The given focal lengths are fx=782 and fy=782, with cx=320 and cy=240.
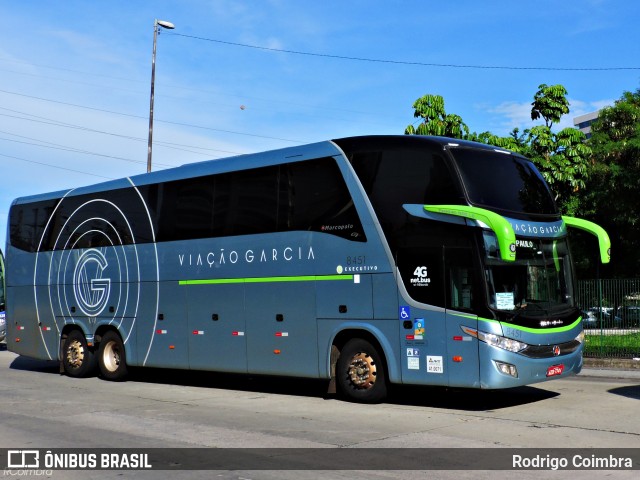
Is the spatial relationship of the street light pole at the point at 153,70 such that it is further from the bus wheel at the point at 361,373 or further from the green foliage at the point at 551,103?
the bus wheel at the point at 361,373

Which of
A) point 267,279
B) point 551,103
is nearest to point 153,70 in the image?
point 551,103

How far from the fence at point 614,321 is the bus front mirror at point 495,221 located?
978cm

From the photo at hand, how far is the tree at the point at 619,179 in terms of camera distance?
29859 mm

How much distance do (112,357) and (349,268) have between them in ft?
25.1

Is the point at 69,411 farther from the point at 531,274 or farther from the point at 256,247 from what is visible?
the point at 531,274

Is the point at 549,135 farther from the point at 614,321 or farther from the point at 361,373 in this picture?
the point at 361,373

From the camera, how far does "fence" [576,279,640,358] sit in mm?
20312

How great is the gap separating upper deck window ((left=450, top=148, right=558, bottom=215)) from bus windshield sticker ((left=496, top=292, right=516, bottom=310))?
1.34 metres

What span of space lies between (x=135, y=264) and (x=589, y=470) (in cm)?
1182

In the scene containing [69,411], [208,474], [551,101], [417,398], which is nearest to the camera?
[208,474]

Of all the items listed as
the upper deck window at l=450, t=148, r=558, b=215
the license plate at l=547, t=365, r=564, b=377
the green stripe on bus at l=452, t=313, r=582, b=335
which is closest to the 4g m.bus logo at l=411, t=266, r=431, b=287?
the green stripe on bus at l=452, t=313, r=582, b=335

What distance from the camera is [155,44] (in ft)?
111

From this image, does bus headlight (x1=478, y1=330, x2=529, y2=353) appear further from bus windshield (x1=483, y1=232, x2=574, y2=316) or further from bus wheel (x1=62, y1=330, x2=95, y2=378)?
bus wheel (x1=62, y1=330, x2=95, y2=378)

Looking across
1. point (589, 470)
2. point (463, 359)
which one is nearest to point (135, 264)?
point (463, 359)
